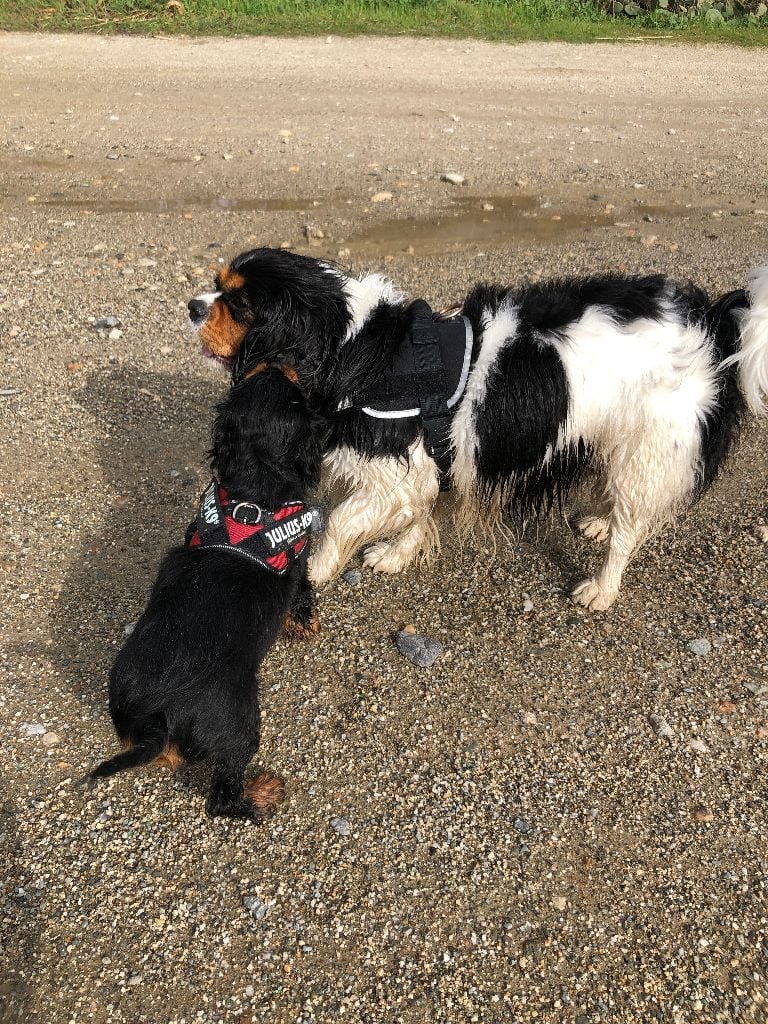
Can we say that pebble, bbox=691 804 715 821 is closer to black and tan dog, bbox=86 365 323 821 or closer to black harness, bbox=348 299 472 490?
black and tan dog, bbox=86 365 323 821

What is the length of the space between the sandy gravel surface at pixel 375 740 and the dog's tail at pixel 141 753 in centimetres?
53

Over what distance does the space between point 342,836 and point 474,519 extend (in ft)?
4.95

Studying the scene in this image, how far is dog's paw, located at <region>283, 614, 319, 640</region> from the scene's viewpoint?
3323 millimetres

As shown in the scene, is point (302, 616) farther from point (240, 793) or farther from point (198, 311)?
point (198, 311)

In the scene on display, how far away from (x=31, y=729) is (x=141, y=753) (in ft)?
3.08

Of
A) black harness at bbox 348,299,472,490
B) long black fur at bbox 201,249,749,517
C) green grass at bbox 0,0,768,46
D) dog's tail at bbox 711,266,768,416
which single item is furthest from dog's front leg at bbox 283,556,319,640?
green grass at bbox 0,0,768,46

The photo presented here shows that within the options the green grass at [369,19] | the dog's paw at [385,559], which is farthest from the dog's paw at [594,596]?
the green grass at [369,19]

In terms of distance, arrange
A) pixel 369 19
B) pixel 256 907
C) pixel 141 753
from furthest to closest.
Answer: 1. pixel 369 19
2. pixel 256 907
3. pixel 141 753

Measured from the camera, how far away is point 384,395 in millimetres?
3078

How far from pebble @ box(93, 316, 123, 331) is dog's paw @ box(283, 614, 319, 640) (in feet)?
9.51

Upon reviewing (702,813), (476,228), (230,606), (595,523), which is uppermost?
(476,228)

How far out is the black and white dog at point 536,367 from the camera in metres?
2.97

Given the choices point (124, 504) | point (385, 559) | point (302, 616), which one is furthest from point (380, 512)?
point (124, 504)

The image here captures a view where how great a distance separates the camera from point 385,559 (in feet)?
12.3
